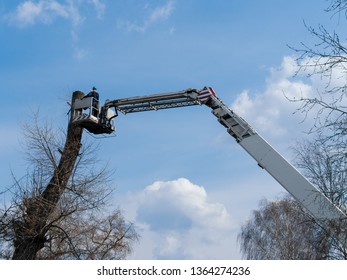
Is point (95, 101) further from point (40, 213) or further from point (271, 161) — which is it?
point (271, 161)

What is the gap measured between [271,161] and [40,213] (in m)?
6.04

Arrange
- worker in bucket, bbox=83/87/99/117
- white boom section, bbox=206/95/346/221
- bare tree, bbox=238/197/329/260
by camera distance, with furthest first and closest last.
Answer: bare tree, bbox=238/197/329/260
worker in bucket, bbox=83/87/99/117
white boom section, bbox=206/95/346/221

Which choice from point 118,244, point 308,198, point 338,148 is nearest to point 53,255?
point 118,244

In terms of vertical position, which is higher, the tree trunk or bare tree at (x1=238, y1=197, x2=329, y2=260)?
bare tree at (x1=238, y1=197, x2=329, y2=260)

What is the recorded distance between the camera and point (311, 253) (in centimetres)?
2180

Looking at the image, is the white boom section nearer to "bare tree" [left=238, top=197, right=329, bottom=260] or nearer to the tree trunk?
the tree trunk

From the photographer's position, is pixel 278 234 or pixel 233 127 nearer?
pixel 233 127

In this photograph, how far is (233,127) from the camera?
42.5ft

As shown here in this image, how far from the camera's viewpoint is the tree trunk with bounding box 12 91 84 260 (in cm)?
1156

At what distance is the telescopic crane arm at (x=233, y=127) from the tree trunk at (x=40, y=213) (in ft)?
3.90

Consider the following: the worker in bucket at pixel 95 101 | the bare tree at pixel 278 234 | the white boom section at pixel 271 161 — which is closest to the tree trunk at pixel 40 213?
the worker in bucket at pixel 95 101

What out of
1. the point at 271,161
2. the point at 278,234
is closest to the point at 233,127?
the point at 271,161

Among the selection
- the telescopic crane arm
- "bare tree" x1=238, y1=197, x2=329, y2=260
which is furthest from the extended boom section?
"bare tree" x1=238, y1=197, x2=329, y2=260
